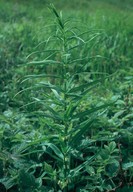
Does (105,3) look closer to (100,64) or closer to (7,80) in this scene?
(100,64)

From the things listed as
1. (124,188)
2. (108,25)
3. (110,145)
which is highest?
(108,25)

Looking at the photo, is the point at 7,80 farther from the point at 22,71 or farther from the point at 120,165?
the point at 120,165

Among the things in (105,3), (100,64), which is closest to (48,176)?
(100,64)

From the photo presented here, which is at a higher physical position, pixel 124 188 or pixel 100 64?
pixel 100 64

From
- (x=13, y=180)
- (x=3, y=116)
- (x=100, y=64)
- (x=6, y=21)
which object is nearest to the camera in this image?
(x=13, y=180)

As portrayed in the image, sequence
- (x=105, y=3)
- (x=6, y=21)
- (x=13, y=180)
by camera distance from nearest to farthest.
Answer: (x=13, y=180)
(x=6, y=21)
(x=105, y=3)

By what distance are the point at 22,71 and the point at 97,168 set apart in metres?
1.47

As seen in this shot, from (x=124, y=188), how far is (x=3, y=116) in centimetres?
73

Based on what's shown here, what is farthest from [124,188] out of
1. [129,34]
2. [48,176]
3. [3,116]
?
[129,34]

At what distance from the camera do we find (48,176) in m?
2.17

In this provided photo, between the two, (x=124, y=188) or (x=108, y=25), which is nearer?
(x=124, y=188)

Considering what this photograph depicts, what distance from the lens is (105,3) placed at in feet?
25.5

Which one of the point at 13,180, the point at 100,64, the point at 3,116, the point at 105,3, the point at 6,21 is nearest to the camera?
the point at 13,180

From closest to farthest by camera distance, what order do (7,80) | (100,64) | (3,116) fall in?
(3,116), (7,80), (100,64)
